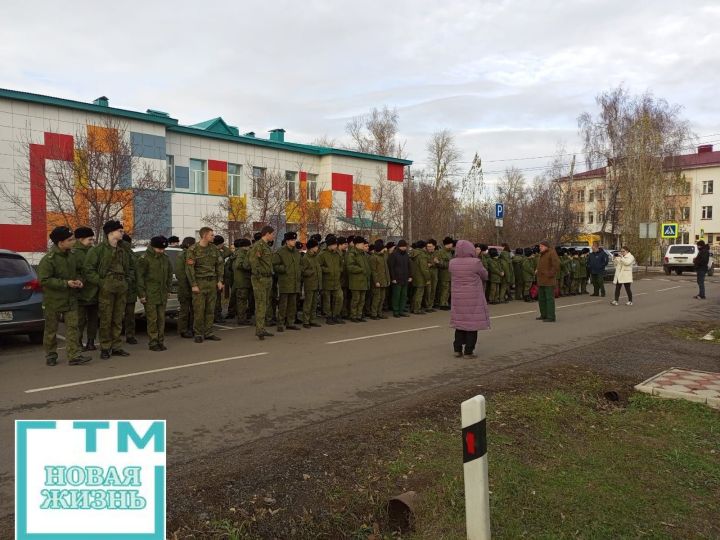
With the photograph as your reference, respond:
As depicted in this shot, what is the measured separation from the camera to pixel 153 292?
9.62m

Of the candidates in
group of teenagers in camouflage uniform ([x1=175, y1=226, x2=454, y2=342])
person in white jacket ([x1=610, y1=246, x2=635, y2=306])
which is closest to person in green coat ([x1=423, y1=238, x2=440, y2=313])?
group of teenagers in camouflage uniform ([x1=175, y1=226, x2=454, y2=342])

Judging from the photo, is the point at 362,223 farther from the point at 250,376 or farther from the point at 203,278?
the point at 250,376

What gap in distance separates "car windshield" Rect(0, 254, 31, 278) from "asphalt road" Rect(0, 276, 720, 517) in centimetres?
131

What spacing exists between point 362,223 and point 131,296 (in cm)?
2279

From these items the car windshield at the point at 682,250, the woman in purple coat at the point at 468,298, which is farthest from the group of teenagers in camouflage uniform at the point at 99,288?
the car windshield at the point at 682,250

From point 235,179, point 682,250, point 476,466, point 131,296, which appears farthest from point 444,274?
point 682,250

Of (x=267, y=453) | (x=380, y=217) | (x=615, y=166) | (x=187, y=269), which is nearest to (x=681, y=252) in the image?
(x=615, y=166)

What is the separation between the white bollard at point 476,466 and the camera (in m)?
3.14

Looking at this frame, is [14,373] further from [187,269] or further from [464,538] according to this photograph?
[464,538]

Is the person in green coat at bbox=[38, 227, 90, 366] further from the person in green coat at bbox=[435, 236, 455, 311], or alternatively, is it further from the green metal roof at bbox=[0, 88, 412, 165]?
the green metal roof at bbox=[0, 88, 412, 165]

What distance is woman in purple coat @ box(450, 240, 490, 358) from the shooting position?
29.3ft

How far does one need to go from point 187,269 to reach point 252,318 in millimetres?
3644

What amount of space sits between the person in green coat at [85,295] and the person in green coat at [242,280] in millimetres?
3519

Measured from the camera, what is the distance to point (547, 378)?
7535 millimetres
